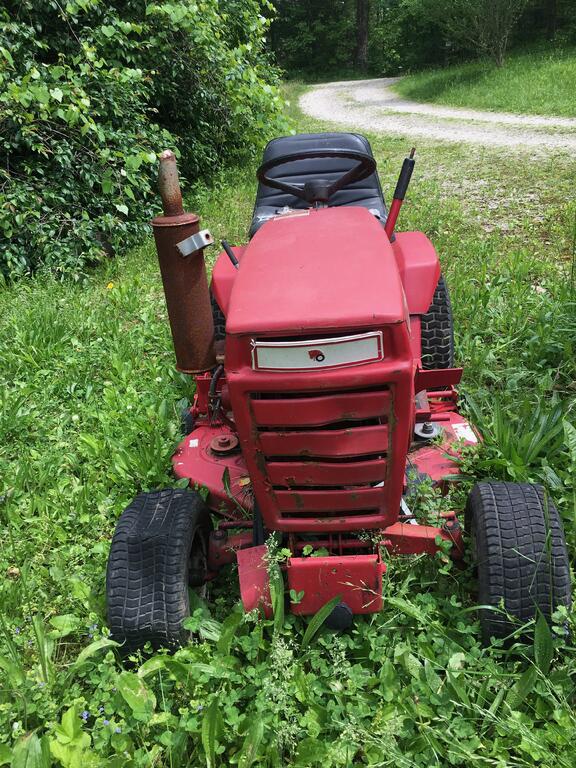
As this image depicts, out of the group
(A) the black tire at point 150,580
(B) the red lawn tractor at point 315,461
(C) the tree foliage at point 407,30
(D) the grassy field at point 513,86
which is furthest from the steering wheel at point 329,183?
(C) the tree foliage at point 407,30

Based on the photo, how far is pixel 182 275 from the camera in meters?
1.57

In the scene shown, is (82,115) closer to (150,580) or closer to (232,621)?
(150,580)

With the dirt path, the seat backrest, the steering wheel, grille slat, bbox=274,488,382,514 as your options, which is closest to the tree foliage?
the dirt path

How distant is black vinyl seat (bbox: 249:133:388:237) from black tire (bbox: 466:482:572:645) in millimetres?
2044

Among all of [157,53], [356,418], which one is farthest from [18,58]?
[356,418]

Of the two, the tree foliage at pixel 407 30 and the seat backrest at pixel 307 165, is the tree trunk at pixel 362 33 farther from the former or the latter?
the seat backrest at pixel 307 165

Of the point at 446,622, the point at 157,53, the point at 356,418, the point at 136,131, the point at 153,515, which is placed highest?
the point at 157,53

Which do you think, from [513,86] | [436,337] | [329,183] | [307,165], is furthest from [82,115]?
[513,86]

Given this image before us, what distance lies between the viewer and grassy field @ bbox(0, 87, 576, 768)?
1.55 meters

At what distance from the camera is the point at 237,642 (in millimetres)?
1815

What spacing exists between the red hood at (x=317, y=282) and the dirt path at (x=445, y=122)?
700cm

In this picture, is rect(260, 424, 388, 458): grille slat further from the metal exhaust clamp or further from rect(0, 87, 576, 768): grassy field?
rect(0, 87, 576, 768): grassy field

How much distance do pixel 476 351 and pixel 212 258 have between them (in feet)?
8.66

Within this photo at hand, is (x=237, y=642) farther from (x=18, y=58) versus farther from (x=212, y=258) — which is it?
(x=18, y=58)
